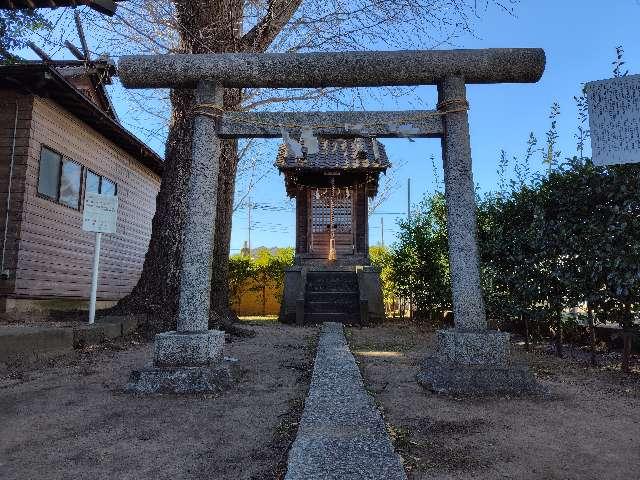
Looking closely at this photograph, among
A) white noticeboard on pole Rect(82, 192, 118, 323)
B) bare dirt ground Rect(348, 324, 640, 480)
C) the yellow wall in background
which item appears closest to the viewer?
bare dirt ground Rect(348, 324, 640, 480)

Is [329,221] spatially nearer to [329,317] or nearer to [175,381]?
[329,317]

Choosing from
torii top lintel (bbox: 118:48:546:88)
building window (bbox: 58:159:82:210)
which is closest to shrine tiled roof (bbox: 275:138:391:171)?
building window (bbox: 58:159:82:210)

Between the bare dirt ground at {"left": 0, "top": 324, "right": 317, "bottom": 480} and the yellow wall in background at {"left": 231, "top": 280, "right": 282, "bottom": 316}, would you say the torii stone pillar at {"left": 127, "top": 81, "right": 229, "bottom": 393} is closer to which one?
the bare dirt ground at {"left": 0, "top": 324, "right": 317, "bottom": 480}

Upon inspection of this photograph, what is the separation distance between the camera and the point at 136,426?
2875 millimetres

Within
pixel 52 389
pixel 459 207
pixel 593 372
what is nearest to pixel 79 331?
pixel 52 389

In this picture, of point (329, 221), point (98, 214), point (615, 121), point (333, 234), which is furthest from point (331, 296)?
point (615, 121)

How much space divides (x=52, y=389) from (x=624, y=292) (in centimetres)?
555

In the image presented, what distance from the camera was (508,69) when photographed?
14.3 feet

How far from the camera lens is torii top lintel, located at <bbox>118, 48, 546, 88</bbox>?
4344mm

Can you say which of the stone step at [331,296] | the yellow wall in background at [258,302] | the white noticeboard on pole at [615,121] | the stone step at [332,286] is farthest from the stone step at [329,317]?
the white noticeboard on pole at [615,121]

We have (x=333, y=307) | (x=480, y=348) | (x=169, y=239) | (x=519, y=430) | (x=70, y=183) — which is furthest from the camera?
(x=333, y=307)

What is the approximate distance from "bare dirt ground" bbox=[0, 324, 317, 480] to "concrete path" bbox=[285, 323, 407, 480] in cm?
16

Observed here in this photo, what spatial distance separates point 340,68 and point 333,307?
852cm

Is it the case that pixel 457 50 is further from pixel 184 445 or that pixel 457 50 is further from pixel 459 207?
pixel 184 445
